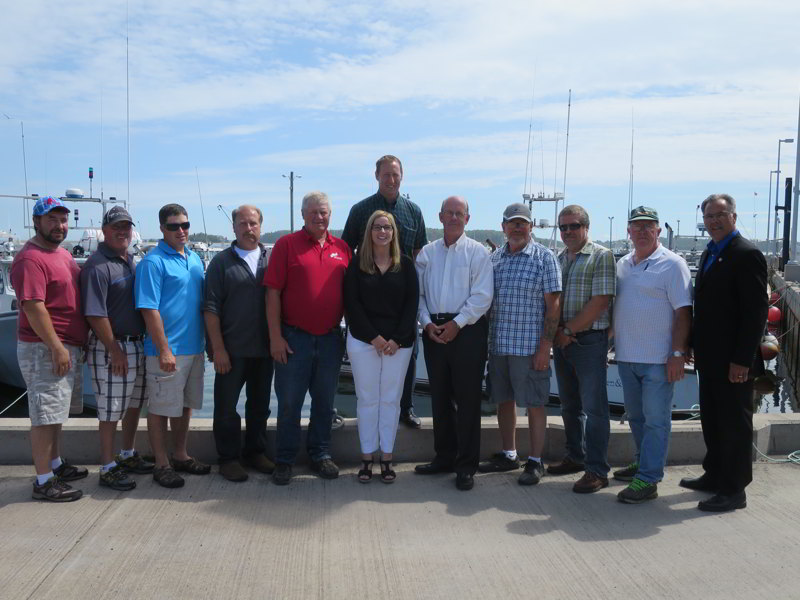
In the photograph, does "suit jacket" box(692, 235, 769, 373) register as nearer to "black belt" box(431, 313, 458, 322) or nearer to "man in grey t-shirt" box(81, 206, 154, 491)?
"black belt" box(431, 313, 458, 322)

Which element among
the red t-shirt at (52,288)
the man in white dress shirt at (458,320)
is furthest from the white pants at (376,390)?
the red t-shirt at (52,288)

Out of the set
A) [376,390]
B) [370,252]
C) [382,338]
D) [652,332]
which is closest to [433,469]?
[376,390]

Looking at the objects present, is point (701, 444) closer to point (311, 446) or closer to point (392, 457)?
point (392, 457)

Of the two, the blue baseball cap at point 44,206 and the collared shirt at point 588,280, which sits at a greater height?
the blue baseball cap at point 44,206

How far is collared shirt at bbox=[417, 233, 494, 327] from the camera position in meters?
4.70

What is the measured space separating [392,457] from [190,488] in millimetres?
1516

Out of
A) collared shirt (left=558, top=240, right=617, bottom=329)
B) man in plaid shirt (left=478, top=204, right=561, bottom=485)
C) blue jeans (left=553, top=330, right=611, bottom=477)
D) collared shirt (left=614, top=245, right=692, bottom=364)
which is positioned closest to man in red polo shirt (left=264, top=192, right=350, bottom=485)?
man in plaid shirt (left=478, top=204, right=561, bottom=485)

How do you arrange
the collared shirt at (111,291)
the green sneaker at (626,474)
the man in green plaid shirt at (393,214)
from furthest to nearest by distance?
the man in green plaid shirt at (393,214)
the green sneaker at (626,474)
the collared shirt at (111,291)

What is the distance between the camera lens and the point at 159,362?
4.60m

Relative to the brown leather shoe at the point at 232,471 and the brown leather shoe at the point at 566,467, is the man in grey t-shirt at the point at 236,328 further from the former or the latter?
the brown leather shoe at the point at 566,467

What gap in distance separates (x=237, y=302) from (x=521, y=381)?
6.79ft

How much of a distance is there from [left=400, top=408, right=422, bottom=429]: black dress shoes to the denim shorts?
2.58 feet

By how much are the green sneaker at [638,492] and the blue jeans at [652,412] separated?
42mm

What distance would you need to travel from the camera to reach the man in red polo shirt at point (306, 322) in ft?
15.3
